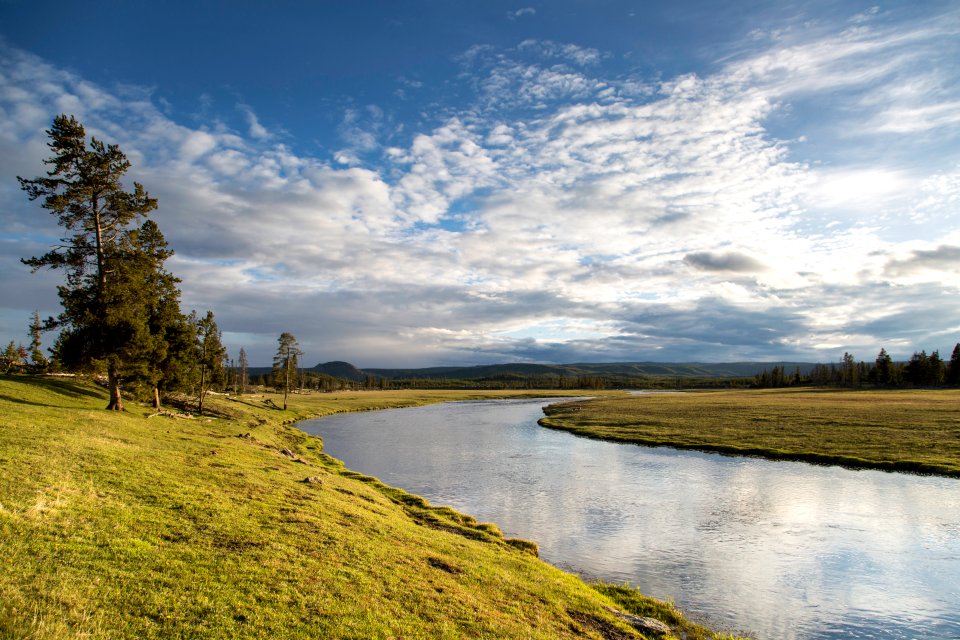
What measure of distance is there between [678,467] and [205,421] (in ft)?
165

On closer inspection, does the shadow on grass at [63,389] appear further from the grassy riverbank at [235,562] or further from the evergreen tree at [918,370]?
the evergreen tree at [918,370]

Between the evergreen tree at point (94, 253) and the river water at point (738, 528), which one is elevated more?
the evergreen tree at point (94, 253)

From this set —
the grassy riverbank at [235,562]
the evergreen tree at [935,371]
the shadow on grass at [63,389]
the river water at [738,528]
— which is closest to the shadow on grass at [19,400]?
the shadow on grass at [63,389]

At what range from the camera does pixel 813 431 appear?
196 feet

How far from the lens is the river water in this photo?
18.1 meters

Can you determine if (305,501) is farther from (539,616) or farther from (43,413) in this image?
(43,413)

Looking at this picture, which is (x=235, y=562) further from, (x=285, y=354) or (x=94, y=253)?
(x=285, y=354)

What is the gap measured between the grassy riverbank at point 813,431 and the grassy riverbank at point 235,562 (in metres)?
39.6

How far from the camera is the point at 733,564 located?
22.2 m

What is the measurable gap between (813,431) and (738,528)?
1657 inches

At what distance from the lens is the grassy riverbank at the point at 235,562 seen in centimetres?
1040

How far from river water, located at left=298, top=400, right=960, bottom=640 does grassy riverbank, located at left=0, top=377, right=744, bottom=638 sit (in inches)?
131

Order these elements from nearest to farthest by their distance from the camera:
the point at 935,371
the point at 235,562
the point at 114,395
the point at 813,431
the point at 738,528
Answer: the point at 235,562 < the point at 738,528 < the point at 114,395 < the point at 813,431 < the point at 935,371

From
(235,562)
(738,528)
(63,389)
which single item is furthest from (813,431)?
(63,389)
